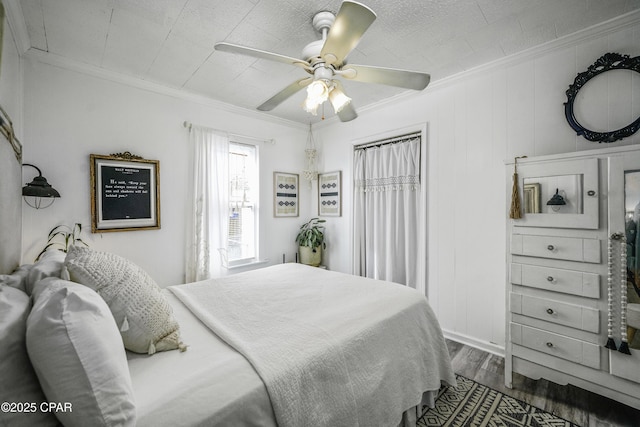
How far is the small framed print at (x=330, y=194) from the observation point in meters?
3.87

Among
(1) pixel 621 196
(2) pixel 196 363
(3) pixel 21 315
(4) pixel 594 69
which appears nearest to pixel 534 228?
(1) pixel 621 196

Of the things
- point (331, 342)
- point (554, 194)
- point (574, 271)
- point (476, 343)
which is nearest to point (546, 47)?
point (554, 194)

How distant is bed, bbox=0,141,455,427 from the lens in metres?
0.73

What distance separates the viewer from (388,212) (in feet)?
10.9

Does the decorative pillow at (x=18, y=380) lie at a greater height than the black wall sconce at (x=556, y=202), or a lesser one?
lesser

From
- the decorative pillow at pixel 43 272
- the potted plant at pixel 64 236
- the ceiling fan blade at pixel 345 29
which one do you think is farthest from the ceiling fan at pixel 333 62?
the potted plant at pixel 64 236

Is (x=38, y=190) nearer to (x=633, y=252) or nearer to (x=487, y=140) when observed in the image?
(x=487, y=140)

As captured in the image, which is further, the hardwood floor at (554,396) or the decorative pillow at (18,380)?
the hardwood floor at (554,396)

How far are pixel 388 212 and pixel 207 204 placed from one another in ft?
7.16

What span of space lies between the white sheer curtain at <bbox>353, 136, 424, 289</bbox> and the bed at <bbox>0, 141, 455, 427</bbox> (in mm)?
→ 1392

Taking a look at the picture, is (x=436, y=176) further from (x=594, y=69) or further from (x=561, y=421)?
(x=561, y=421)

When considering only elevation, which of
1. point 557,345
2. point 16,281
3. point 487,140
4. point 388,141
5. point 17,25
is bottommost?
point 557,345

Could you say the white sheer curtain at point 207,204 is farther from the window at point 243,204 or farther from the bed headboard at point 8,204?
the bed headboard at point 8,204

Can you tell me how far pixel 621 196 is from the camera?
5.48ft
